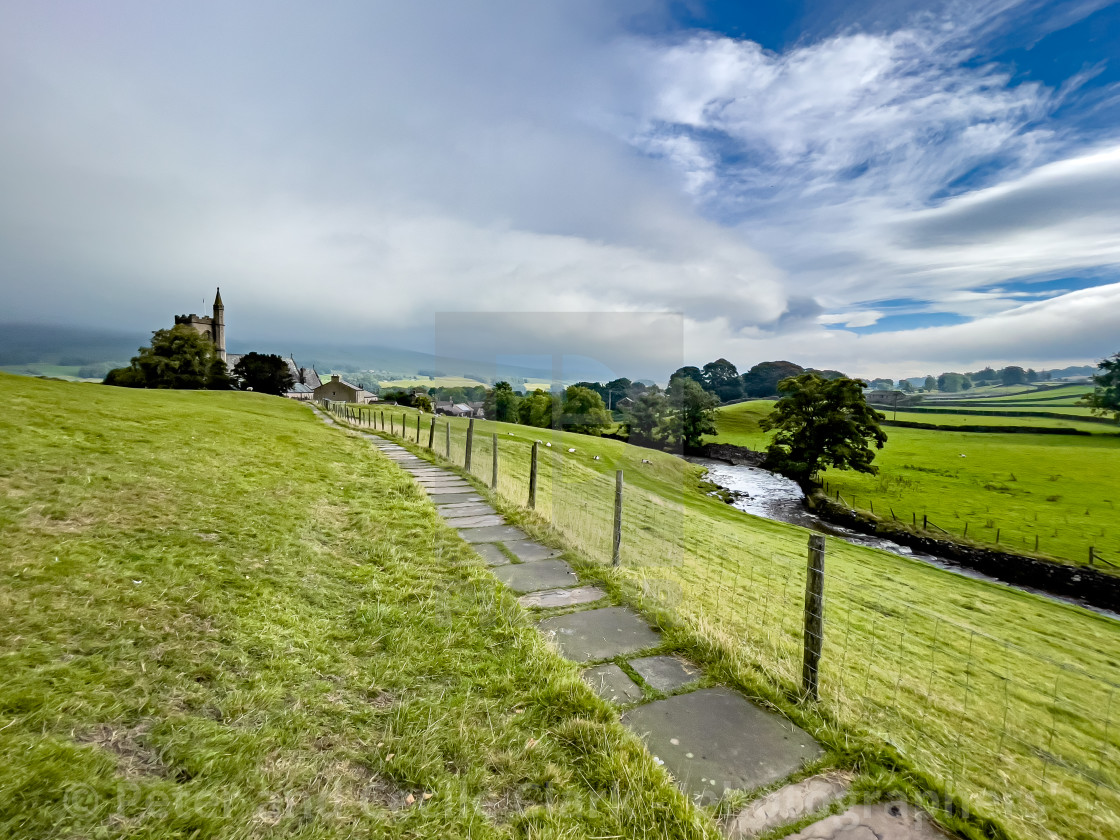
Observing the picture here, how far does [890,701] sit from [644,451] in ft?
93.8

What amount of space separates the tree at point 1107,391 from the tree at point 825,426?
116 feet

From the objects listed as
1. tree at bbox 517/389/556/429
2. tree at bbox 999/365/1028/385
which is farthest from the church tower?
tree at bbox 999/365/1028/385

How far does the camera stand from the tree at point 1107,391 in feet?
153

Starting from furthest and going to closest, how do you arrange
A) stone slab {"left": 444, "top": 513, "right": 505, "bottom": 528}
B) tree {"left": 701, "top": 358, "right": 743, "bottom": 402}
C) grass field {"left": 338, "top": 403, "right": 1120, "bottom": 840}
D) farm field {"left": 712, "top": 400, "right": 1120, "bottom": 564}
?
tree {"left": 701, "top": 358, "right": 743, "bottom": 402}, farm field {"left": 712, "top": 400, "right": 1120, "bottom": 564}, stone slab {"left": 444, "top": 513, "right": 505, "bottom": 528}, grass field {"left": 338, "top": 403, "right": 1120, "bottom": 840}

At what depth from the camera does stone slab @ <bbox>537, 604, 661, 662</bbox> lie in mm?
3994

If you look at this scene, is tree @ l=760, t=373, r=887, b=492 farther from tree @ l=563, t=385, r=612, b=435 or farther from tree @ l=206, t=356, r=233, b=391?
tree @ l=206, t=356, r=233, b=391

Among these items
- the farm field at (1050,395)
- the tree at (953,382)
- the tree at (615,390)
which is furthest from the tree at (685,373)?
the tree at (953,382)

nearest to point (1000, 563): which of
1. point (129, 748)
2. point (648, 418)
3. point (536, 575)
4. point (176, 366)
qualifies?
point (648, 418)

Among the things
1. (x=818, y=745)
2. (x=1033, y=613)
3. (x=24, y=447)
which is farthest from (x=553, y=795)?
(x=1033, y=613)

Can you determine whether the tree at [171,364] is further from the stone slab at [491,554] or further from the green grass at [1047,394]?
the green grass at [1047,394]

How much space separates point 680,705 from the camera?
330 centimetres

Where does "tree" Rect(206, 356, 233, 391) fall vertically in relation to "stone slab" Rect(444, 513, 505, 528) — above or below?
above

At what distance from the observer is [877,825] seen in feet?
7.70

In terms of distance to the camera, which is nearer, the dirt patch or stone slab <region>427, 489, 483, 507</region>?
the dirt patch
